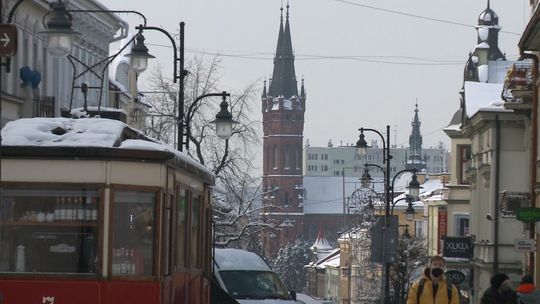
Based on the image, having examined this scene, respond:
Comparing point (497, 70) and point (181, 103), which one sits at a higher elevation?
point (497, 70)

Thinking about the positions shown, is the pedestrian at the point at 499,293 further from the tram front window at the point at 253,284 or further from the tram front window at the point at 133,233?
the tram front window at the point at 253,284

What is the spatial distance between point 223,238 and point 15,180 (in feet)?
149

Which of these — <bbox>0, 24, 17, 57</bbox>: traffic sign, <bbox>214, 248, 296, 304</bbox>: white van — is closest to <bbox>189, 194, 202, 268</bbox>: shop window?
<bbox>0, 24, 17, 57</bbox>: traffic sign

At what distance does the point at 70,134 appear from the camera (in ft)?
55.9

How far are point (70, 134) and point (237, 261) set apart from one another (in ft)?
38.7

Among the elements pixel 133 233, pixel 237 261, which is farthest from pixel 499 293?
pixel 237 261

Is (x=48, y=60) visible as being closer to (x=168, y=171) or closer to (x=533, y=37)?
(x=533, y=37)

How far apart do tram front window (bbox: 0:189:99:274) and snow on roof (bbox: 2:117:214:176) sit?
69cm

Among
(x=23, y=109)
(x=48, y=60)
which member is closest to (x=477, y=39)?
(x=48, y=60)

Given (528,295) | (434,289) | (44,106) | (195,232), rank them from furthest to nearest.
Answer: (44,106) < (195,232) < (528,295) < (434,289)

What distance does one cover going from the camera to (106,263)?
16.3m

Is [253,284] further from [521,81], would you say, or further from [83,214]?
[521,81]

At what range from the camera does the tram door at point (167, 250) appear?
16984 mm

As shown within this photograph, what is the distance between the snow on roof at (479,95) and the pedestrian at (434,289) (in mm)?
42080
